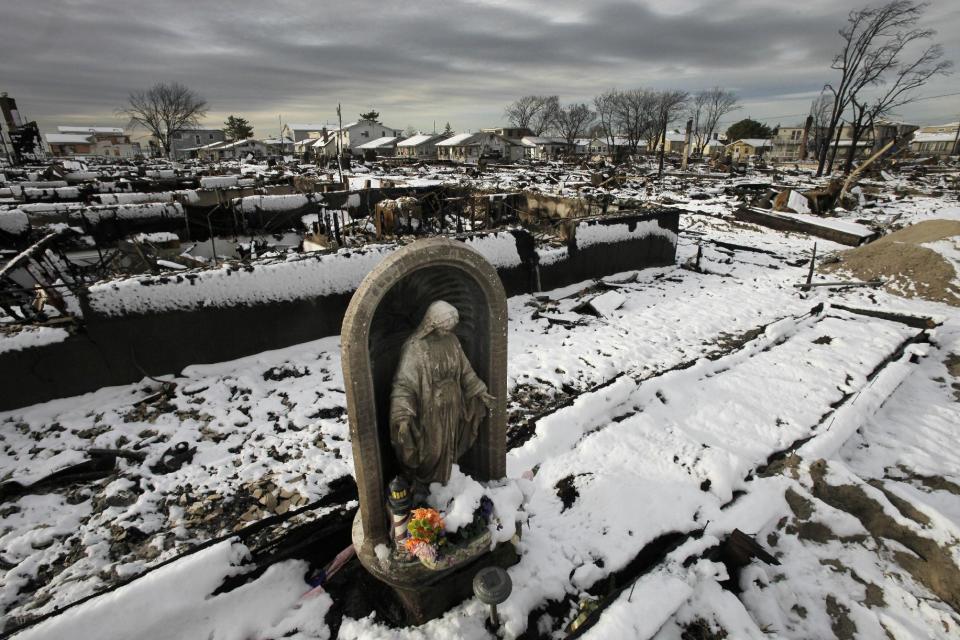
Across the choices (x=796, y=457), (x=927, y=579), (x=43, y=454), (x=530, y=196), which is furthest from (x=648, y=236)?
(x=43, y=454)

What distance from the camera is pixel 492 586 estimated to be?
111 inches

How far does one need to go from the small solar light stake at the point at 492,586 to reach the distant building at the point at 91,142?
102302 mm

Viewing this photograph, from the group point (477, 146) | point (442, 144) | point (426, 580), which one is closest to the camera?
point (426, 580)

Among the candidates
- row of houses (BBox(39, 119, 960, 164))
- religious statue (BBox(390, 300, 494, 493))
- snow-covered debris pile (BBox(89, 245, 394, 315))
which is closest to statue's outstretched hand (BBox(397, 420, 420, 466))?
religious statue (BBox(390, 300, 494, 493))

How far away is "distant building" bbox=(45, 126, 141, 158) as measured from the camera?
80.6 metres

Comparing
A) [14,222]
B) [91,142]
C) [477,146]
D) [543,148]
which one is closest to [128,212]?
[14,222]

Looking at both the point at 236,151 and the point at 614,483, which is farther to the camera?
the point at 236,151

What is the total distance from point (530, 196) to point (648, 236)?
576 centimetres

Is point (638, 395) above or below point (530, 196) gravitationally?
below

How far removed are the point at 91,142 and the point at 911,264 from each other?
117 metres

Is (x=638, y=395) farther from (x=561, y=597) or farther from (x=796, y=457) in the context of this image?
(x=561, y=597)

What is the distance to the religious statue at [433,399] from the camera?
117 inches

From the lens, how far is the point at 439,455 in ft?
10.6

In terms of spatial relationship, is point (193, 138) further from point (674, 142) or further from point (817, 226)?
point (817, 226)
